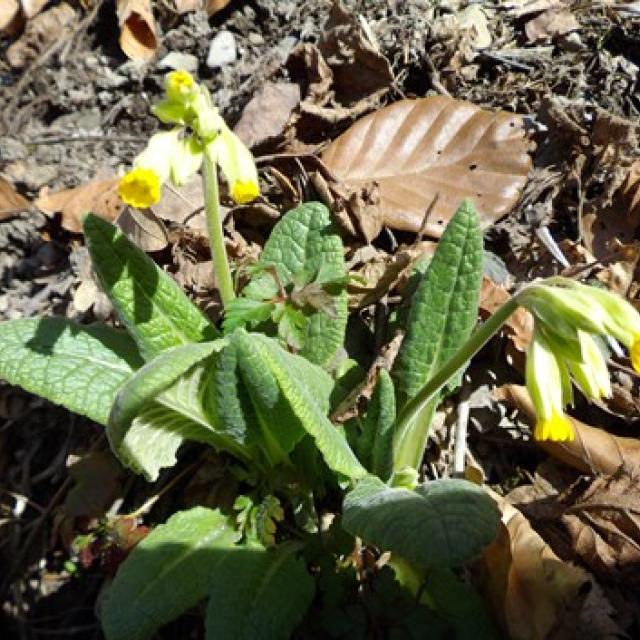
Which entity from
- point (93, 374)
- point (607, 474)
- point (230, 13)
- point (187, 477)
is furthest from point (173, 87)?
point (230, 13)

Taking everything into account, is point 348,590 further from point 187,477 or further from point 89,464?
point 89,464

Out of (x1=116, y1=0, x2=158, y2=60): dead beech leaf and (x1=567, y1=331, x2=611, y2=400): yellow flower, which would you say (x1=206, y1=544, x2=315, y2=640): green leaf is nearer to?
(x1=567, y1=331, x2=611, y2=400): yellow flower

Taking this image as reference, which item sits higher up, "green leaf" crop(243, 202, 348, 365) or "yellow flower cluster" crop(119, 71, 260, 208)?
"yellow flower cluster" crop(119, 71, 260, 208)

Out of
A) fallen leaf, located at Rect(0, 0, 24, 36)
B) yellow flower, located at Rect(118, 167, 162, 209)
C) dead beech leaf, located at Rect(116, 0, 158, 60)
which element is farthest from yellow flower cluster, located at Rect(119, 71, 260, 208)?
fallen leaf, located at Rect(0, 0, 24, 36)

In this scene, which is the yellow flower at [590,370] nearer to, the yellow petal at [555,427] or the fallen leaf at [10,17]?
the yellow petal at [555,427]

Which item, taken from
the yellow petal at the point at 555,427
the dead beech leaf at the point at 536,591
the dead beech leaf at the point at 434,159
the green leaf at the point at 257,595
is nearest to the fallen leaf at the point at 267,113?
the dead beech leaf at the point at 434,159
